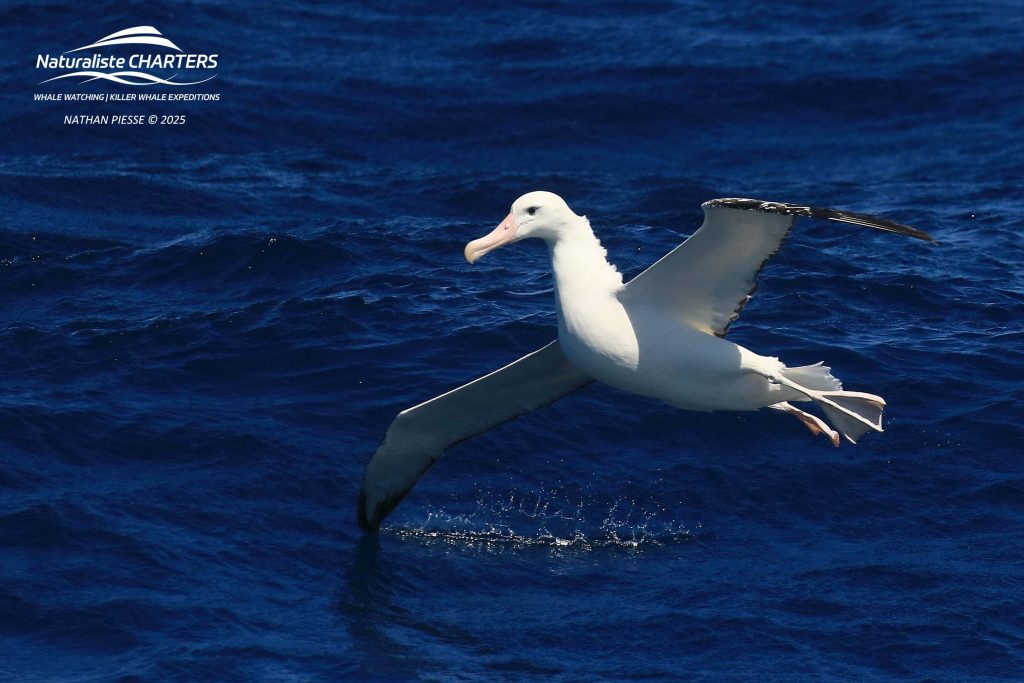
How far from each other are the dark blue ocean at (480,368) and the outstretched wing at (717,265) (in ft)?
10.1

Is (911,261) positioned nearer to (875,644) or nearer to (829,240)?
(829,240)

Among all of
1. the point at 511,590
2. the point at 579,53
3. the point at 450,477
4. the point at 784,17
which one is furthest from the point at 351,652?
the point at 784,17

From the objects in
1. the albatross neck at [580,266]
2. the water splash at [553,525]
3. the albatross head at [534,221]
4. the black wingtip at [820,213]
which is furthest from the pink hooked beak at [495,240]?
the water splash at [553,525]

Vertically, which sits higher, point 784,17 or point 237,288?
point 784,17

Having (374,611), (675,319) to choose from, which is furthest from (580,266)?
(374,611)

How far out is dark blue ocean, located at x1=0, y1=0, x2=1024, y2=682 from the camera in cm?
1476

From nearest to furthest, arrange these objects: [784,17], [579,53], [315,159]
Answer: [315,159] < [579,53] < [784,17]

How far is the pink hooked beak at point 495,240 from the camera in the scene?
13.4 metres

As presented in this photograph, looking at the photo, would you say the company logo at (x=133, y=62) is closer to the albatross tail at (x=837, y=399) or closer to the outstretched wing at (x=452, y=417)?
the outstretched wing at (x=452, y=417)

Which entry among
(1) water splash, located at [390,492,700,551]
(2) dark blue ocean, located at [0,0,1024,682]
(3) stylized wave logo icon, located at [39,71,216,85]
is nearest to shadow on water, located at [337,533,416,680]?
(2) dark blue ocean, located at [0,0,1024,682]

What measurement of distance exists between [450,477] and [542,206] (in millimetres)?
4688

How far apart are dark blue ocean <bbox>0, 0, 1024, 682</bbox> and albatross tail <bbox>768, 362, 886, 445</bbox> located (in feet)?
6.83

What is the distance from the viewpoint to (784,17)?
108 feet

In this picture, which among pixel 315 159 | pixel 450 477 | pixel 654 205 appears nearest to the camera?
pixel 450 477
